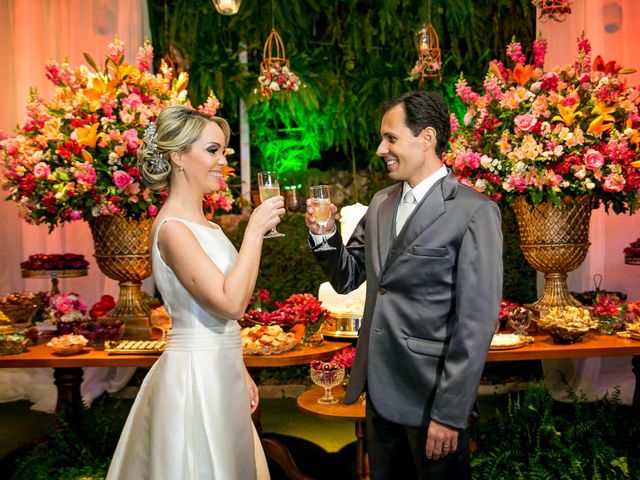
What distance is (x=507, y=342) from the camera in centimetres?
313

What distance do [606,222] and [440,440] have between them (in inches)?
121

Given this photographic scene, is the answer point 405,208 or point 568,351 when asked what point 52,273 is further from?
point 568,351

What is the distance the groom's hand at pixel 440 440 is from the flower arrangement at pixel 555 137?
5.25 ft

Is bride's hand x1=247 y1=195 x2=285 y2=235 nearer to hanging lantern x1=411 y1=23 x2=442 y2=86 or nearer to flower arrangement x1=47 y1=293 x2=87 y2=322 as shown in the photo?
flower arrangement x1=47 y1=293 x2=87 y2=322

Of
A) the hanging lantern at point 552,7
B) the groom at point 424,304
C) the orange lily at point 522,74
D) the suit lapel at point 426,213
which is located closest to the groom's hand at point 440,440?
the groom at point 424,304

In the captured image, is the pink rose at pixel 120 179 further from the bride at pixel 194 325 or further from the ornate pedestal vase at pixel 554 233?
the ornate pedestal vase at pixel 554 233

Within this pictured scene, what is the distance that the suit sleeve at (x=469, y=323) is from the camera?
6.70 feet

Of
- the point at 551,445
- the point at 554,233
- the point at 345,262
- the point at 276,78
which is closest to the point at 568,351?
the point at 551,445

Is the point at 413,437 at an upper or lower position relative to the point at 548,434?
upper

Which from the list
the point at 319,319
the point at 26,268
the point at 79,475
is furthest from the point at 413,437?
the point at 26,268

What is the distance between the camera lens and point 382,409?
2.21 metres

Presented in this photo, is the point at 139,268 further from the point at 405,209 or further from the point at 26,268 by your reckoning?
the point at 405,209

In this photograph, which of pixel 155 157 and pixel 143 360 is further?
pixel 143 360

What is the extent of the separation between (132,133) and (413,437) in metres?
2.04
